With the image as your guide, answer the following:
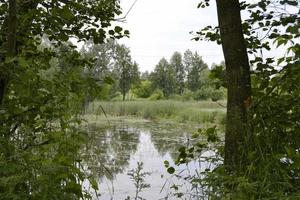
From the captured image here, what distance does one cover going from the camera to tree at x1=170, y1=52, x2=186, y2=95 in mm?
49338

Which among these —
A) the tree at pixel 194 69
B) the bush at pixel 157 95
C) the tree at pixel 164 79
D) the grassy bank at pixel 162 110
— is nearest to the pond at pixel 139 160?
the grassy bank at pixel 162 110

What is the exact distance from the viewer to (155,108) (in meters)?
24.8

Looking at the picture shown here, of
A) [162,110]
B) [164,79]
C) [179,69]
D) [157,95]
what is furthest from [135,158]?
[179,69]

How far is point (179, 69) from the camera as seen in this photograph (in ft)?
169

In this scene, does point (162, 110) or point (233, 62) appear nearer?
point (233, 62)

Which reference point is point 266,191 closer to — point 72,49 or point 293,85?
point 293,85

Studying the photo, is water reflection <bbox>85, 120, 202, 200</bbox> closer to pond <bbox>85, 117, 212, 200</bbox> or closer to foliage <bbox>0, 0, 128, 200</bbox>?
pond <bbox>85, 117, 212, 200</bbox>

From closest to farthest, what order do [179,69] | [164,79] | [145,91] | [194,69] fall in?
1. [164,79]
2. [145,91]
3. [194,69]
4. [179,69]

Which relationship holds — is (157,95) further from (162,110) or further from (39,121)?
(39,121)

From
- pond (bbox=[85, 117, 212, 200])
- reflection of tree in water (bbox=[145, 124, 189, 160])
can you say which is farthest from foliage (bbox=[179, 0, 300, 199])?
reflection of tree in water (bbox=[145, 124, 189, 160])

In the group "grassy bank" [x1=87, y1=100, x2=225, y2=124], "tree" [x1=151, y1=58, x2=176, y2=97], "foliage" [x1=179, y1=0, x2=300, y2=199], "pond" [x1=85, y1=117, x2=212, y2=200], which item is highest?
"tree" [x1=151, y1=58, x2=176, y2=97]

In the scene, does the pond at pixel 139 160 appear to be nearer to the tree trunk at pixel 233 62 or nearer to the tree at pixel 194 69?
the tree trunk at pixel 233 62

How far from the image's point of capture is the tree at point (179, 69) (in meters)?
49.3

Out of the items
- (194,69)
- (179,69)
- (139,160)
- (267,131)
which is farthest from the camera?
(179,69)
